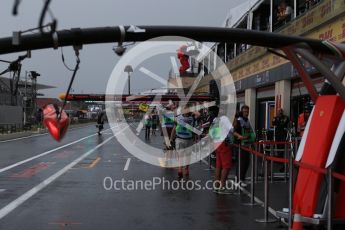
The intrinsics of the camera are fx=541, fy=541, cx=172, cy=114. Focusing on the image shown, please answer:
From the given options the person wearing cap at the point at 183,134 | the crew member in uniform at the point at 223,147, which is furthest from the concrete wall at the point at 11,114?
the crew member in uniform at the point at 223,147

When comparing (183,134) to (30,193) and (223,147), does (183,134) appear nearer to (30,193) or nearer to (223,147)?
(223,147)

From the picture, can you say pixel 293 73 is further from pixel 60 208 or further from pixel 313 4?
pixel 60 208

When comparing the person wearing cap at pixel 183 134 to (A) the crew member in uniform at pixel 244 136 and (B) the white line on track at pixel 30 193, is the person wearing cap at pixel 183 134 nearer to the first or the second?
(A) the crew member in uniform at pixel 244 136

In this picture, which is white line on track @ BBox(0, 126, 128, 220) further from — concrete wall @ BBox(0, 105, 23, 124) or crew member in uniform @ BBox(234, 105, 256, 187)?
concrete wall @ BBox(0, 105, 23, 124)

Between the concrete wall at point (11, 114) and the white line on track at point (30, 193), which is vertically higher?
the concrete wall at point (11, 114)

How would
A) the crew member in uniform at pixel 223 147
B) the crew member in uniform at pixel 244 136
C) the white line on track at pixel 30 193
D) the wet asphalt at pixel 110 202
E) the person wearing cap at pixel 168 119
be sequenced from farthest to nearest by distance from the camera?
the person wearing cap at pixel 168 119, the crew member in uniform at pixel 244 136, the crew member in uniform at pixel 223 147, the white line on track at pixel 30 193, the wet asphalt at pixel 110 202

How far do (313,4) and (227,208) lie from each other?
1055 cm

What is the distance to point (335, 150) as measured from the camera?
6.32 metres

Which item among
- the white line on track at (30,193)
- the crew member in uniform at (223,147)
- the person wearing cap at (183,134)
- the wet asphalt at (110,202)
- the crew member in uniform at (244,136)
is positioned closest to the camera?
the wet asphalt at (110,202)

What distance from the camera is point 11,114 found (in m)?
42.9

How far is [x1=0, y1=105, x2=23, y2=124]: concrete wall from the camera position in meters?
41.2

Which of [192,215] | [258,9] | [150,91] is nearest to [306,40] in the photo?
[192,215]

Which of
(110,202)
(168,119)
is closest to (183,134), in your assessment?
(168,119)

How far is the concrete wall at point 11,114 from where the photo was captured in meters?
41.2
